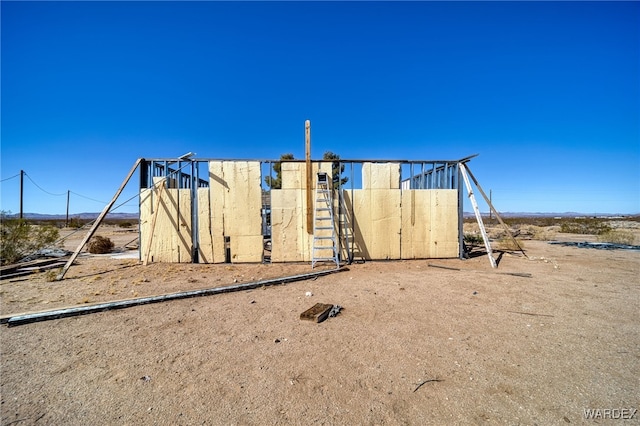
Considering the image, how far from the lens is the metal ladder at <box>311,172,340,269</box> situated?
27.5 feet

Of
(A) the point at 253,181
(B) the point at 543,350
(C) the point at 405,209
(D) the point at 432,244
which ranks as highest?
(A) the point at 253,181

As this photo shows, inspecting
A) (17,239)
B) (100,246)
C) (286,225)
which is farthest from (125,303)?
(100,246)

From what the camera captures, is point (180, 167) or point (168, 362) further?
point (180, 167)

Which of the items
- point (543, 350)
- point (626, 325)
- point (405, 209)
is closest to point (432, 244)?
point (405, 209)

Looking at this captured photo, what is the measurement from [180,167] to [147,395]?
24.9 feet

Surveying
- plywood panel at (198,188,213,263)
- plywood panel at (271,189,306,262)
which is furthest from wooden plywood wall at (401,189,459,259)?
plywood panel at (198,188,213,263)

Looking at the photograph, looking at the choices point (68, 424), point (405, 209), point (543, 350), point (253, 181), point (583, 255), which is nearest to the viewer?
point (68, 424)

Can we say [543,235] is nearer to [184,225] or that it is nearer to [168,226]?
[184,225]

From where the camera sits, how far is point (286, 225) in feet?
28.2

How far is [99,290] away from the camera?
566 centimetres

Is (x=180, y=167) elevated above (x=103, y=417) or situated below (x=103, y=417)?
above

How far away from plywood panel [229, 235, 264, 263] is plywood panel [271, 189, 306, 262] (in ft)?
1.47

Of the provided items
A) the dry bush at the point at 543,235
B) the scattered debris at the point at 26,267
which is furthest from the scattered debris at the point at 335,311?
the dry bush at the point at 543,235

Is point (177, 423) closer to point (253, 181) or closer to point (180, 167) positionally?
point (253, 181)
